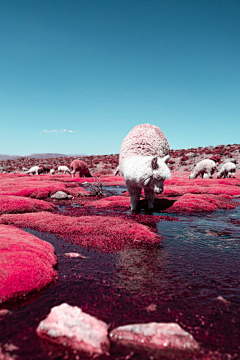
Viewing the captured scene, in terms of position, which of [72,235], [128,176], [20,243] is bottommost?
[72,235]

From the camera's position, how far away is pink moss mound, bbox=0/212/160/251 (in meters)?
7.14

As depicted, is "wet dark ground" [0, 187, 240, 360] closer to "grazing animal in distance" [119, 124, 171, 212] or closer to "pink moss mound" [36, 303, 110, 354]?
"pink moss mound" [36, 303, 110, 354]

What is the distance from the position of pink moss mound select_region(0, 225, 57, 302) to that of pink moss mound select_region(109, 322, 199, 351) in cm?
199

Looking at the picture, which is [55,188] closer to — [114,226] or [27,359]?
[114,226]

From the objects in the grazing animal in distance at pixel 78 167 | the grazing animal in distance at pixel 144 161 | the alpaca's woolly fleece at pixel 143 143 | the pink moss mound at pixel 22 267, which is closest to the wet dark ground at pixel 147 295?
the pink moss mound at pixel 22 267

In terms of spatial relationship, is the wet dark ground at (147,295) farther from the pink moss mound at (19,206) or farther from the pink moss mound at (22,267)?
the pink moss mound at (19,206)

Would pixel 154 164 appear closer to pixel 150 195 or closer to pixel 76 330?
pixel 150 195

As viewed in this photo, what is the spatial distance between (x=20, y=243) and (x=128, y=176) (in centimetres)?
612

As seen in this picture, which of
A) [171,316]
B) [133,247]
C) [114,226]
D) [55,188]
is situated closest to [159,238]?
[133,247]

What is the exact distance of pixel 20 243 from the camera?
5.15 meters

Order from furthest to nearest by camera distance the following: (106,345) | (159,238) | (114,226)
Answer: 1. (114,226)
2. (159,238)
3. (106,345)

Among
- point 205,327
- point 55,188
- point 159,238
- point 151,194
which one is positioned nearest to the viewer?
point 205,327

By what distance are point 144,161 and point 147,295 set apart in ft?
22.4

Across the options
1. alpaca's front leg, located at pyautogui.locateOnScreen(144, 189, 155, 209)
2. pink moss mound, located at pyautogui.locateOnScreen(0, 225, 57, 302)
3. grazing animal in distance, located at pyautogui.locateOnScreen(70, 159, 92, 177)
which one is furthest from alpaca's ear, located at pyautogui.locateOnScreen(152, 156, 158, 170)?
grazing animal in distance, located at pyautogui.locateOnScreen(70, 159, 92, 177)
